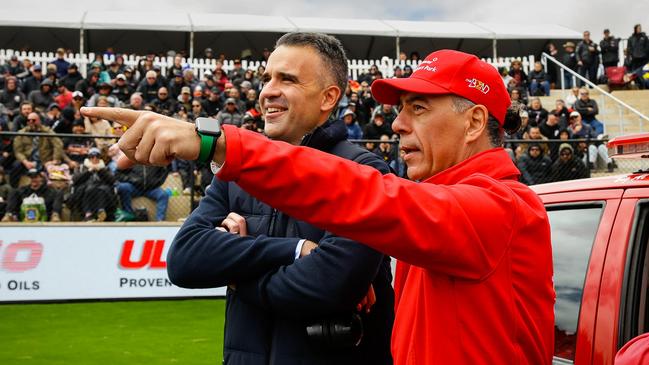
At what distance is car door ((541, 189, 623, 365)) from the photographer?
2.53 m

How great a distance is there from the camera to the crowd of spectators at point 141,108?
11.1 metres

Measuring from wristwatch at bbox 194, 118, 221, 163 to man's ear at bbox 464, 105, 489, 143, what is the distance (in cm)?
82

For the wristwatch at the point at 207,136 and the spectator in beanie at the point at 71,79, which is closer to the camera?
the wristwatch at the point at 207,136

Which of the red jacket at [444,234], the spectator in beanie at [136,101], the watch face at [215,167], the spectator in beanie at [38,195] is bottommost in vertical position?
the spectator in beanie at [38,195]

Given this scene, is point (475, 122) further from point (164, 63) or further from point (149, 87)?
point (164, 63)

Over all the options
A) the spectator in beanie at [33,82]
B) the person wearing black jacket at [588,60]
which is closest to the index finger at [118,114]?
the spectator in beanie at [33,82]

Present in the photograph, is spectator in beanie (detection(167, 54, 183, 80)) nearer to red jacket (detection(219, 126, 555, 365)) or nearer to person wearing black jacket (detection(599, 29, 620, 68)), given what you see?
person wearing black jacket (detection(599, 29, 620, 68))

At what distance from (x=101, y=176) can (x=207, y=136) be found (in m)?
10.2

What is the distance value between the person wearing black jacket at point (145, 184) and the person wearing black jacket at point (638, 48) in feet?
54.6

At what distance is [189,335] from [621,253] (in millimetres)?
6191

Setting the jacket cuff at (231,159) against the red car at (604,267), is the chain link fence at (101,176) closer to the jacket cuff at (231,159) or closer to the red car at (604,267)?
the red car at (604,267)

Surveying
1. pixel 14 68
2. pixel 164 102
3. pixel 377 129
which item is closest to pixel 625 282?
pixel 377 129

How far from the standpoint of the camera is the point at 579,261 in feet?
8.86

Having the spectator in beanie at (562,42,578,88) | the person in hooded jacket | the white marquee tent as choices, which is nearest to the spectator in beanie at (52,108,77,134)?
the person in hooded jacket
